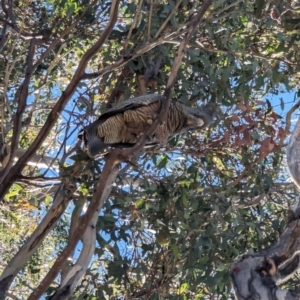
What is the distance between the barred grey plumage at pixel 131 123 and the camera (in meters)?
3.36

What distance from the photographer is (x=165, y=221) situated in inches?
152

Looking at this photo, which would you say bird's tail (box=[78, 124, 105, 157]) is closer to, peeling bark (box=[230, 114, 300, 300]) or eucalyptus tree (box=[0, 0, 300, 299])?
eucalyptus tree (box=[0, 0, 300, 299])

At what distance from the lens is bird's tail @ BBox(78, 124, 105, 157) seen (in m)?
3.29

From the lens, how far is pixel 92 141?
3293 mm

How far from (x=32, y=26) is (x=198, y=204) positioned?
197 cm

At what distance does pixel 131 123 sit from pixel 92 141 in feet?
1.19

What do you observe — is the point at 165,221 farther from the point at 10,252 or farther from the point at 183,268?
the point at 10,252

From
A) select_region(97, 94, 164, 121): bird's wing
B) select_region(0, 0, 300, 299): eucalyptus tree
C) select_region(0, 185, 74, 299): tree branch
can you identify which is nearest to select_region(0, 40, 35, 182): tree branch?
select_region(0, 0, 300, 299): eucalyptus tree

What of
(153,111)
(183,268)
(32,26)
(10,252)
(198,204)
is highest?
(32,26)

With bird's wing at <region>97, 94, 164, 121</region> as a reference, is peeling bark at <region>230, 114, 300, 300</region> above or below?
below

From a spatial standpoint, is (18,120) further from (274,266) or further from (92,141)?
(274,266)

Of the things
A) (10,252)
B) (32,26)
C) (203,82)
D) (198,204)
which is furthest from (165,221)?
(10,252)

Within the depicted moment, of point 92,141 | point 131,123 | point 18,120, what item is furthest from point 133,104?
point 18,120

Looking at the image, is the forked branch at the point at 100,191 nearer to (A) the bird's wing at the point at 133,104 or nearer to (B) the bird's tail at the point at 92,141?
(B) the bird's tail at the point at 92,141
